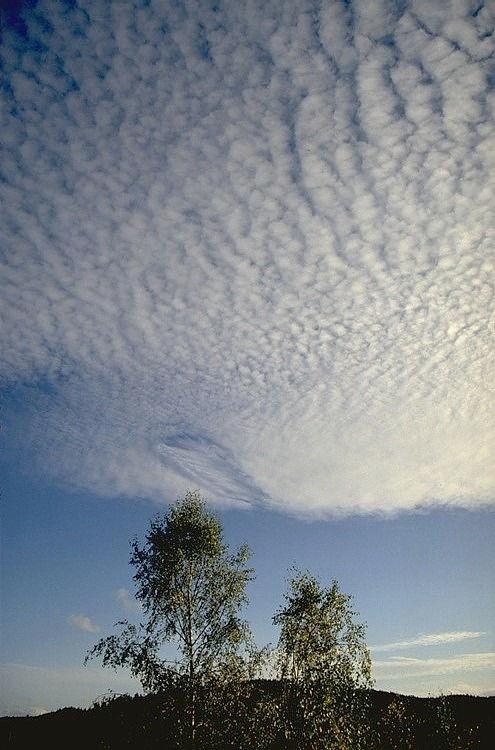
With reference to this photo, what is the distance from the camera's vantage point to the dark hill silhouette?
75.9 feet

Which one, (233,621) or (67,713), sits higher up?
(233,621)

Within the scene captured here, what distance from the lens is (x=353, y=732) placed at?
2486cm

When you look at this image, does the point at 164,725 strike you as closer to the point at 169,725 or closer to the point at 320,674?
the point at 169,725

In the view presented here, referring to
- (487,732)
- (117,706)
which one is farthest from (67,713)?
(487,732)

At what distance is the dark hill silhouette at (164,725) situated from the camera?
23141 millimetres

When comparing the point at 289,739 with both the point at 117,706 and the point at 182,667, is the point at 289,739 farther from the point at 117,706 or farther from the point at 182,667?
the point at 117,706

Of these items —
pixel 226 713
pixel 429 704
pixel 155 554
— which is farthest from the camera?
pixel 429 704

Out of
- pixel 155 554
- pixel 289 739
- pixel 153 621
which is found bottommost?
pixel 289 739

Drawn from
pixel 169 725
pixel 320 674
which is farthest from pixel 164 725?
pixel 320 674

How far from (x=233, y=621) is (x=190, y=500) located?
7.94m

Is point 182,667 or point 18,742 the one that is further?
point 18,742

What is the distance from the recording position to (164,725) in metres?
23.0

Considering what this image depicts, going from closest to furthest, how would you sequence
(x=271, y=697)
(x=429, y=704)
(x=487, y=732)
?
(x=271, y=697)
(x=429, y=704)
(x=487, y=732)

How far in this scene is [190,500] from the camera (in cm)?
3075
